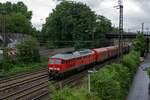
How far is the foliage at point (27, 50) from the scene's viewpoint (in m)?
55.3

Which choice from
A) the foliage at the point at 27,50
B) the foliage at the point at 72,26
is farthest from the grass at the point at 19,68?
the foliage at the point at 72,26

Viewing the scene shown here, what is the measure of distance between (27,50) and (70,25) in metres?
30.2

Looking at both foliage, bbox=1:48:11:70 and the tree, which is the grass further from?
the tree

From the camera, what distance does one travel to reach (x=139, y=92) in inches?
1497

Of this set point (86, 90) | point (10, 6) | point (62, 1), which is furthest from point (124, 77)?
point (10, 6)

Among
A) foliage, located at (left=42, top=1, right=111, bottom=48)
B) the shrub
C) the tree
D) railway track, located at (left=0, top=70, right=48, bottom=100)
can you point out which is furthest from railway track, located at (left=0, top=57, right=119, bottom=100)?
the tree

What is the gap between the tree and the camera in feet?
277

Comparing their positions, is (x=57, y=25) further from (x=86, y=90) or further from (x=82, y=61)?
(x=86, y=90)

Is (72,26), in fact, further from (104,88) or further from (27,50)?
(104,88)

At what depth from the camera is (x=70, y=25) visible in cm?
8506

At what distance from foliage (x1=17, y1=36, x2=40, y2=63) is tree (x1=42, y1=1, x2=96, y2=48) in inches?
1026

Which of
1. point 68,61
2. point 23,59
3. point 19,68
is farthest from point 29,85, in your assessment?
point 23,59

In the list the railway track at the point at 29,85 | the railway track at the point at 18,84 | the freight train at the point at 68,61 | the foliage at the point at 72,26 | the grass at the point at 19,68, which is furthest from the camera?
the foliage at the point at 72,26

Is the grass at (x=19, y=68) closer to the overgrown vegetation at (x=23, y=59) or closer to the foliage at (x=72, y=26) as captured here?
the overgrown vegetation at (x=23, y=59)
